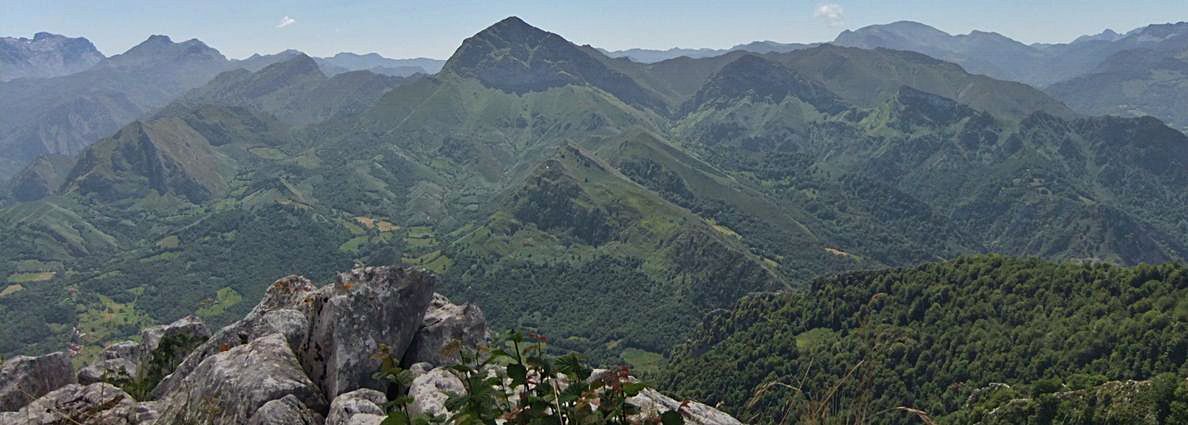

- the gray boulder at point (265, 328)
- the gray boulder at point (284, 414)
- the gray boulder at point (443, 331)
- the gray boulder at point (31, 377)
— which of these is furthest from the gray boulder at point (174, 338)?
the gray boulder at point (284, 414)

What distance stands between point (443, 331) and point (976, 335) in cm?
16365

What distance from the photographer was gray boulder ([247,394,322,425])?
62.0 ft

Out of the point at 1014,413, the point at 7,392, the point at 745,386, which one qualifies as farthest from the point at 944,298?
the point at 7,392

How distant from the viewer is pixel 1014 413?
93438mm

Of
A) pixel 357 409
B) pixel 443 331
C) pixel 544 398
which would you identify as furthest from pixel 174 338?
pixel 544 398

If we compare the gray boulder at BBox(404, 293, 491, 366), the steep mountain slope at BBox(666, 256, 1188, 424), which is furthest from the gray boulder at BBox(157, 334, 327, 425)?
the steep mountain slope at BBox(666, 256, 1188, 424)

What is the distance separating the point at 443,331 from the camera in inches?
1260

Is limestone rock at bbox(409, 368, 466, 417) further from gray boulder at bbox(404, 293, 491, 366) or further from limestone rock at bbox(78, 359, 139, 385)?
limestone rock at bbox(78, 359, 139, 385)

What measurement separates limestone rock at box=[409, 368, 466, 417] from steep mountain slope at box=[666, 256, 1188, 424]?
10545 centimetres

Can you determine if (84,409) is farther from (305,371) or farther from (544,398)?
(544,398)

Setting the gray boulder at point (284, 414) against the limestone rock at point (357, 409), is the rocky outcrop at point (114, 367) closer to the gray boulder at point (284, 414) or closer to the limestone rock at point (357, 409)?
the gray boulder at point (284, 414)

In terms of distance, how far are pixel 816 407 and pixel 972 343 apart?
174m

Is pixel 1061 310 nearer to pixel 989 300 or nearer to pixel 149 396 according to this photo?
pixel 989 300

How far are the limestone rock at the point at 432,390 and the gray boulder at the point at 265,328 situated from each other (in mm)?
11645
